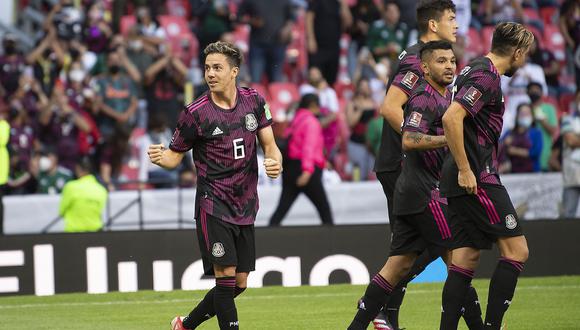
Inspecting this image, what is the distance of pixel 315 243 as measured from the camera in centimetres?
1347

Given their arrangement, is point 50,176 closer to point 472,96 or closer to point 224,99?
point 224,99

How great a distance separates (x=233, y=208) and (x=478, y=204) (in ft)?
5.50

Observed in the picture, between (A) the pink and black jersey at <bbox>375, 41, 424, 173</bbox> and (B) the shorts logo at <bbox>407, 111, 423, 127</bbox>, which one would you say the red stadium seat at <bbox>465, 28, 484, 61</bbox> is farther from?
(B) the shorts logo at <bbox>407, 111, 423, 127</bbox>

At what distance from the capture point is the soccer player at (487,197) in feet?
25.5

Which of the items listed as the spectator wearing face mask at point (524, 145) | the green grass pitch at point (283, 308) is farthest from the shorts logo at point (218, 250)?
the spectator wearing face mask at point (524, 145)

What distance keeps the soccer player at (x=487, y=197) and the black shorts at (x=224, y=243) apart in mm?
1411

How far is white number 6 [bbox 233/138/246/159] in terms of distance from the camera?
27.1 ft

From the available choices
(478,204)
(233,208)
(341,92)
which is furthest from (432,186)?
(341,92)

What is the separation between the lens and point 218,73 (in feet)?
27.2

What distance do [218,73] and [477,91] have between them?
1828 mm

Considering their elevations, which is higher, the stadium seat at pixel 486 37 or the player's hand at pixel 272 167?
the stadium seat at pixel 486 37

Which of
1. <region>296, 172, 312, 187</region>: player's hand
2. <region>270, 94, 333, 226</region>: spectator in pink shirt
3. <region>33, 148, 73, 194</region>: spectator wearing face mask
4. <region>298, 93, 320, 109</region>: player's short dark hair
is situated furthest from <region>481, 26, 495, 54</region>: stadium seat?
<region>33, 148, 73, 194</region>: spectator wearing face mask

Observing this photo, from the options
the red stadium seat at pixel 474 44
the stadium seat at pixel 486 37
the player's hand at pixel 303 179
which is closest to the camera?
the player's hand at pixel 303 179

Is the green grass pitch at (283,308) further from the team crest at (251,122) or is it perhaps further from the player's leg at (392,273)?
the team crest at (251,122)
